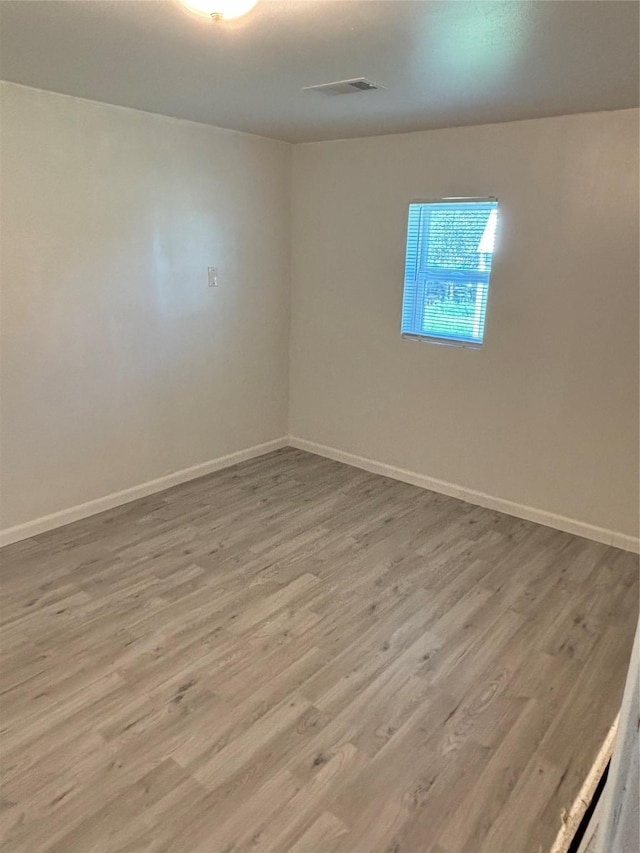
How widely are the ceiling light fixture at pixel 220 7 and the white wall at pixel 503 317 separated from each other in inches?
82.0

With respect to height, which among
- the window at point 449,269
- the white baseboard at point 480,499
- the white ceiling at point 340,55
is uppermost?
the white ceiling at point 340,55

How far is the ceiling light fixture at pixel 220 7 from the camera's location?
1654 millimetres

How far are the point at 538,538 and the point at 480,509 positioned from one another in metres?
0.45

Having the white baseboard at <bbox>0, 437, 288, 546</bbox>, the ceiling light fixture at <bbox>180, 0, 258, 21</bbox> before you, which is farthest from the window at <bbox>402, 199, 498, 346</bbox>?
the ceiling light fixture at <bbox>180, 0, 258, 21</bbox>

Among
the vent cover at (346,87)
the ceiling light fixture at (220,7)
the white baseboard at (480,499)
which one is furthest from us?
the white baseboard at (480,499)

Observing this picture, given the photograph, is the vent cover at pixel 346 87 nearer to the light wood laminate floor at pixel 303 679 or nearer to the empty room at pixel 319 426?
the empty room at pixel 319 426

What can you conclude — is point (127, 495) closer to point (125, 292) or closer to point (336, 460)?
point (125, 292)

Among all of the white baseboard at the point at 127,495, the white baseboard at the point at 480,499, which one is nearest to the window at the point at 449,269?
the white baseboard at the point at 480,499

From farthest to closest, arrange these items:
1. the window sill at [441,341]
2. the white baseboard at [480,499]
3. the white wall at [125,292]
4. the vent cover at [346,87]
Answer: the window sill at [441,341] → the white baseboard at [480,499] → the white wall at [125,292] → the vent cover at [346,87]

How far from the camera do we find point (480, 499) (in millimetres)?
3867

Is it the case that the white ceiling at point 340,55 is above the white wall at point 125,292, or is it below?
above

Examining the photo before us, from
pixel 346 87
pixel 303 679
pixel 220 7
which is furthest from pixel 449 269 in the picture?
pixel 303 679

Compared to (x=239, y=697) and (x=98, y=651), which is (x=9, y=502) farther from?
(x=239, y=697)

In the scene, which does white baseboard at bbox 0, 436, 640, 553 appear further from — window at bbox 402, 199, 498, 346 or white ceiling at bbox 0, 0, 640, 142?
white ceiling at bbox 0, 0, 640, 142
